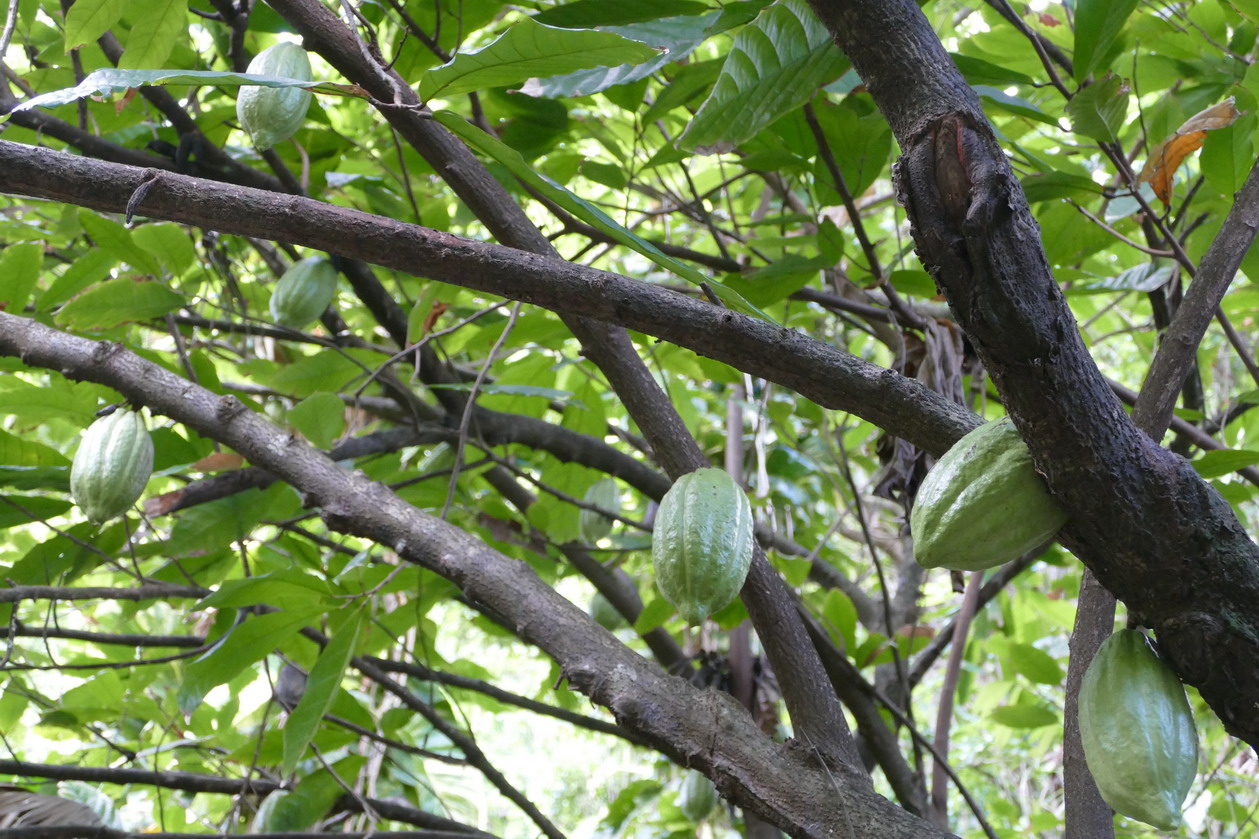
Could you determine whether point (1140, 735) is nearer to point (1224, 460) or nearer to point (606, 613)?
point (1224, 460)

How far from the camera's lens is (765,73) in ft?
3.29

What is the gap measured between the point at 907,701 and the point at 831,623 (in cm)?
22

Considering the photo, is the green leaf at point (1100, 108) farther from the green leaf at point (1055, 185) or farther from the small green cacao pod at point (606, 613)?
the small green cacao pod at point (606, 613)

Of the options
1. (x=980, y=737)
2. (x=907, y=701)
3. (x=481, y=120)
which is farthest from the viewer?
(x=980, y=737)

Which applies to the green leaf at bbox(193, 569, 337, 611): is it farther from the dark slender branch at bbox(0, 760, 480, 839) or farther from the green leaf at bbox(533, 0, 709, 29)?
the green leaf at bbox(533, 0, 709, 29)

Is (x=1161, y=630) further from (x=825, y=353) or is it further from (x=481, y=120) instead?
(x=481, y=120)

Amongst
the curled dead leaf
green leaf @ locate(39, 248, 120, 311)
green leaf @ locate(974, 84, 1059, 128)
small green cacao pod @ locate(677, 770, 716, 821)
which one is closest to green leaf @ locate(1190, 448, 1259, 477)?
the curled dead leaf

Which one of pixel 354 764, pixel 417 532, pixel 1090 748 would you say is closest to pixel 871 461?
pixel 354 764

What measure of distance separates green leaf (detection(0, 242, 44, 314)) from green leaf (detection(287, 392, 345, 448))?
0.49 meters

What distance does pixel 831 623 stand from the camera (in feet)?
4.92

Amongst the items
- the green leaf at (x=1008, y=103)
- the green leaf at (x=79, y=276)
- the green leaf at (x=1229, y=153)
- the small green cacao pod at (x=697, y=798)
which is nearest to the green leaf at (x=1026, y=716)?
the small green cacao pod at (x=697, y=798)

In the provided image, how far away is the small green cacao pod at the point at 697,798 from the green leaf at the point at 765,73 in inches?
49.6

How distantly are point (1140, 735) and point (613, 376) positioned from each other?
2.28 feet

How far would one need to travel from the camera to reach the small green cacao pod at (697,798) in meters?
1.82
